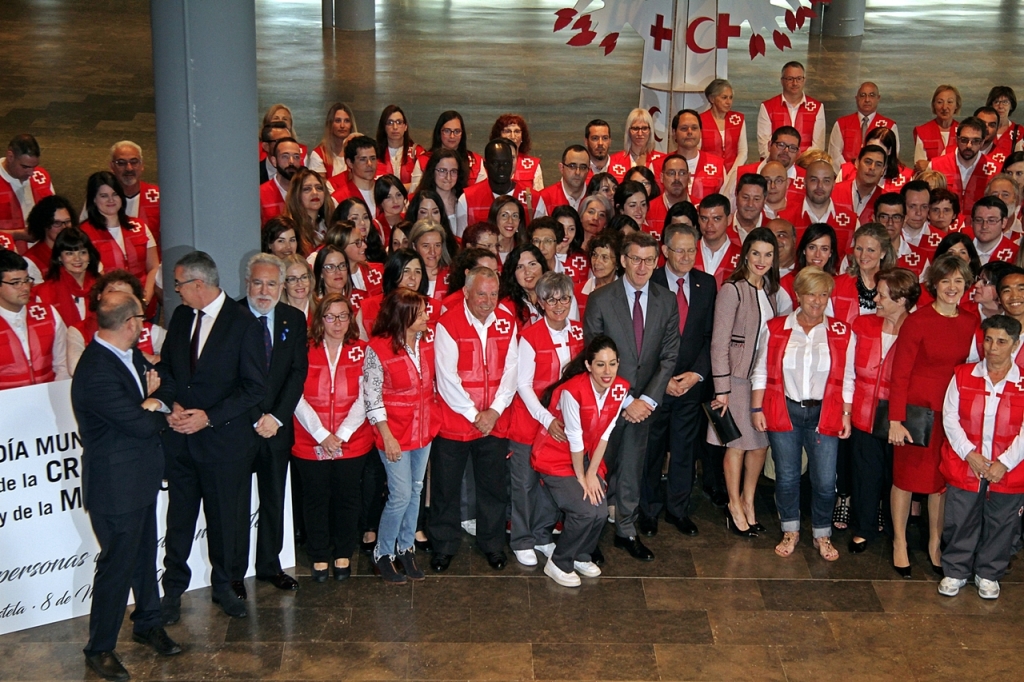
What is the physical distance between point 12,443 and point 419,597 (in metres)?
2.17

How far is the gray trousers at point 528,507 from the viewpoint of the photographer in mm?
6891

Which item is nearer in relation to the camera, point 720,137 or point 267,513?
point 267,513

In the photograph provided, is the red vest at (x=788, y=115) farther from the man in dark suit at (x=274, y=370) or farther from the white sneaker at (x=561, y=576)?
the man in dark suit at (x=274, y=370)

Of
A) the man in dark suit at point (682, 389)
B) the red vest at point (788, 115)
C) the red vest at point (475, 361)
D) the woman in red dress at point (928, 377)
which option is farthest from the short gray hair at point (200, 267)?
the red vest at point (788, 115)

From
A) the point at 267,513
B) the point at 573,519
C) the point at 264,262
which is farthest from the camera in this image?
the point at 573,519

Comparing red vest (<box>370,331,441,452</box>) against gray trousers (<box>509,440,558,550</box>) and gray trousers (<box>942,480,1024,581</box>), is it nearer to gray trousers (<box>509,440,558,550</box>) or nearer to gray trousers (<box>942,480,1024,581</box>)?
gray trousers (<box>509,440,558,550</box>)

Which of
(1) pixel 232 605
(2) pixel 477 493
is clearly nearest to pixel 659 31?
(2) pixel 477 493

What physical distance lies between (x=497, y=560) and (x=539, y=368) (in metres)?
1.10

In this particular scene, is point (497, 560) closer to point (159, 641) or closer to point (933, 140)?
point (159, 641)

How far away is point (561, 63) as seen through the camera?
2028 centimetres

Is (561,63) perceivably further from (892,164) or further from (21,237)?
(21,237)

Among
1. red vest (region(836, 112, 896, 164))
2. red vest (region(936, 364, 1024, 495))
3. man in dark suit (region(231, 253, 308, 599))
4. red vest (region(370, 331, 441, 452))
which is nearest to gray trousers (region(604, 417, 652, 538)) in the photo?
red vest (region(370, 331, 441, 452))

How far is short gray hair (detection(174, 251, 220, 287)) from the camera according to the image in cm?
589

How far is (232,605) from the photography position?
6.34 m
